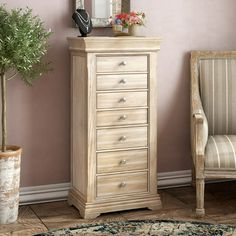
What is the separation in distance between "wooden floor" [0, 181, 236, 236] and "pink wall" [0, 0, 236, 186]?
249 millimetres

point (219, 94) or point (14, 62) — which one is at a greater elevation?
point (14, 62)

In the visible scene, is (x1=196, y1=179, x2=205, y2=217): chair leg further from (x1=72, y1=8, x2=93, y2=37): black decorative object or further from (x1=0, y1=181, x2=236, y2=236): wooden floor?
(x1=72, y1=8, x2=93, y2=37): black decorative object

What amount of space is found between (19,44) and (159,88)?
133 cm

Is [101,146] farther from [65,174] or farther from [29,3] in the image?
[29,3]

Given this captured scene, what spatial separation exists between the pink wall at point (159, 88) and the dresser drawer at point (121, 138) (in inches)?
17.3

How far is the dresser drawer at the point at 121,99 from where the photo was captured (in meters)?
3.67

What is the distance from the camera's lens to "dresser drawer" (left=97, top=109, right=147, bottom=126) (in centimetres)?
368

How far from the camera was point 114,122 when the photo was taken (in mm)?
3717

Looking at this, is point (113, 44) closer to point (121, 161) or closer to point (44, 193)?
point (121, 161)

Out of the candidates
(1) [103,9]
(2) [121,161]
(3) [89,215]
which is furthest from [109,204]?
(1) [103,9]

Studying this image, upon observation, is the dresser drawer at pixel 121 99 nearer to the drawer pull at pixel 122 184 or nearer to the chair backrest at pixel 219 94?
the drawer pull at pixel 122 184

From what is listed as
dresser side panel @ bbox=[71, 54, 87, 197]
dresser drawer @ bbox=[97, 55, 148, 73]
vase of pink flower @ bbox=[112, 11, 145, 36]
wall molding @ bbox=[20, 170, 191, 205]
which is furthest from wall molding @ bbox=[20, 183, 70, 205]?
vase of pink flower @ bbox=[112, 11, 145, 36]

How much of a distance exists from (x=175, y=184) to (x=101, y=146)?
1.00 metres

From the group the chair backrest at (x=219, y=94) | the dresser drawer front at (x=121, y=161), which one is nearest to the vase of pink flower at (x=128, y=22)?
the chair backrest at (x=219, y=94)
